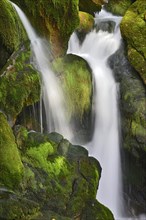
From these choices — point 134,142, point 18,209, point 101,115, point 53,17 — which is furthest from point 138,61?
point 18,209

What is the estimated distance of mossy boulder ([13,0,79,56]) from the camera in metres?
8.49

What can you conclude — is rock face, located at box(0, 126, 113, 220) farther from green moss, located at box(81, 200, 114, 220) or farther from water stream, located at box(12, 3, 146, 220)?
water stream, located at box(12, 3, 146, 220)

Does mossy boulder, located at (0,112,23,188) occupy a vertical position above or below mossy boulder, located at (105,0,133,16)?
below

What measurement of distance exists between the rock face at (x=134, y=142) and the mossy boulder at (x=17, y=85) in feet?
7.81

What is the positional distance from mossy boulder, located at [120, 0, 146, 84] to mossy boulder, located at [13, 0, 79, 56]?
5.38ft

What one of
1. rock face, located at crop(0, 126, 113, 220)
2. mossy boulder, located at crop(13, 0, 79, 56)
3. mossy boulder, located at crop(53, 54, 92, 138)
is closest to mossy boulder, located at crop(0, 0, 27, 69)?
mossy boulder, located at crop(13, 0, 79, 56)

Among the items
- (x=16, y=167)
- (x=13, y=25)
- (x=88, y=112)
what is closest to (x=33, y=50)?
(x=13, y=25)

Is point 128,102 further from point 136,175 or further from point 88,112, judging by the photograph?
point 136,175

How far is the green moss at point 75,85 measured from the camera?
27.5 ft

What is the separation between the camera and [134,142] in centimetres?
757

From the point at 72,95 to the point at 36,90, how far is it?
1510 millimetres

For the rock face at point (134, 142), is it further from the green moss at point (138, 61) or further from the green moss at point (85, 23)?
the green moss at point (85, 23)

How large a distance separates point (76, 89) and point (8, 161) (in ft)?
11.8

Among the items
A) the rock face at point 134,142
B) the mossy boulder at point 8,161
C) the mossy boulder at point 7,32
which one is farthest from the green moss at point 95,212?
the mossy boulder at point 7,32
